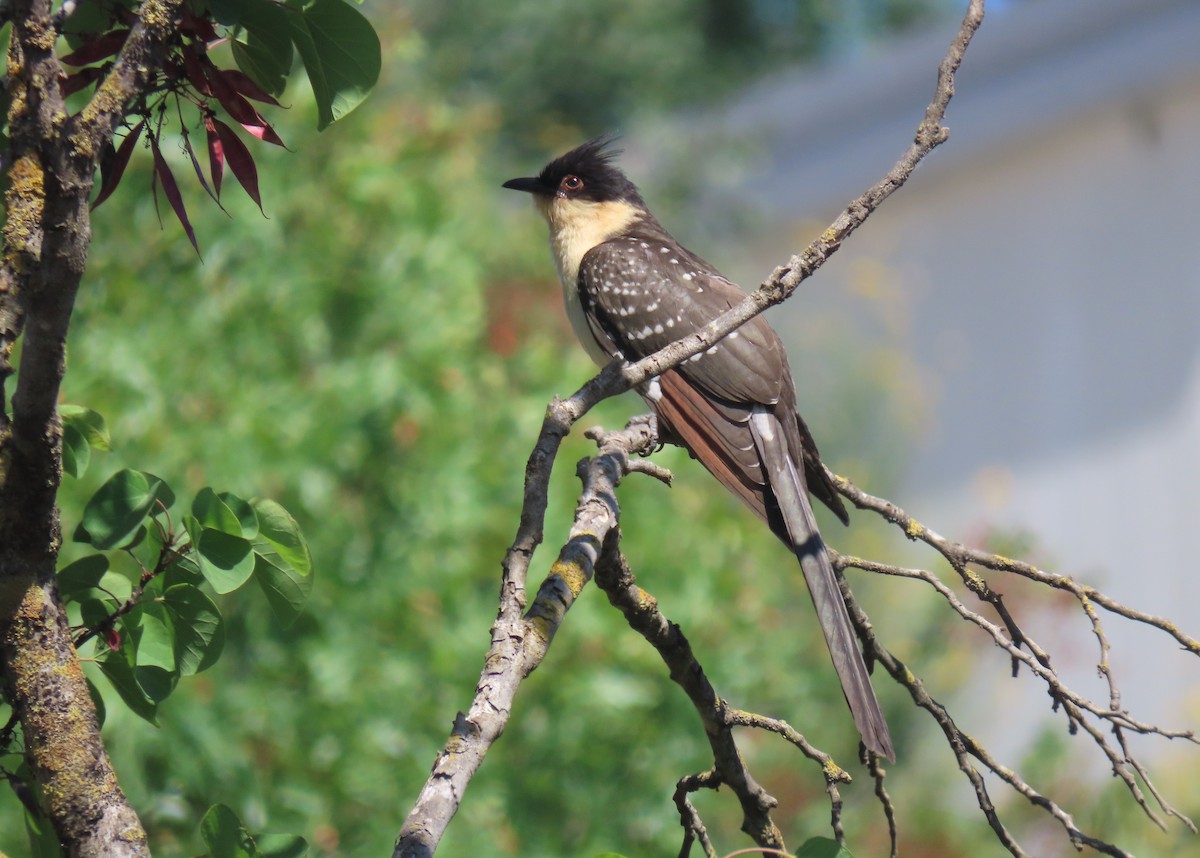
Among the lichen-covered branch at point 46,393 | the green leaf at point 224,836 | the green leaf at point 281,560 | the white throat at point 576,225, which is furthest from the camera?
the white throat at point 576,225

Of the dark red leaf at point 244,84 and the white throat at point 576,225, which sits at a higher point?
the white throat at point 576,225

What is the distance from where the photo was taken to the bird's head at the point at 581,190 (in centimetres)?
519

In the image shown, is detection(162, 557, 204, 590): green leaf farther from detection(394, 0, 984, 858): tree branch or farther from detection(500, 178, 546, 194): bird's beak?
detection(500, 178, 546, 194): bird's beak

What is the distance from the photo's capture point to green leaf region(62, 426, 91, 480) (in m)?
1.97

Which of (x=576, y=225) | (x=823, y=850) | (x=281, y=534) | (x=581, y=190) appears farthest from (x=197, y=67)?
(x=581, y=190)

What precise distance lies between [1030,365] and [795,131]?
3441 mm

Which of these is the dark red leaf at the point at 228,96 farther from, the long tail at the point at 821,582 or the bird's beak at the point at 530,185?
the bird's beak at the point at 530,185

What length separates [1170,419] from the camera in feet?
35.7

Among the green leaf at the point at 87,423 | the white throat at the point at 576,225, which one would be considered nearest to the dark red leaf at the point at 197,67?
the green leaf at the point at 87,423

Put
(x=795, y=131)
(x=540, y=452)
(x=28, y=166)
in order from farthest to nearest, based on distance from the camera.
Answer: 1. (x=795, y=131)
2. (x=540, y=452)
3. (x=28, y=166)

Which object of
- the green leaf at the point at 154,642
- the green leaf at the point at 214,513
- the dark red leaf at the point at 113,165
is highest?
the dark red leaf at the point at 113,165

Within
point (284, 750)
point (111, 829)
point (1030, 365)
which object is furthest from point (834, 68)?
point (111, 829)

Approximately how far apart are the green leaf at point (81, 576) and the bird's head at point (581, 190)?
3473 millimetres

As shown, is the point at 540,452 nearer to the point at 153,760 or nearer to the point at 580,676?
the point at 153,760
